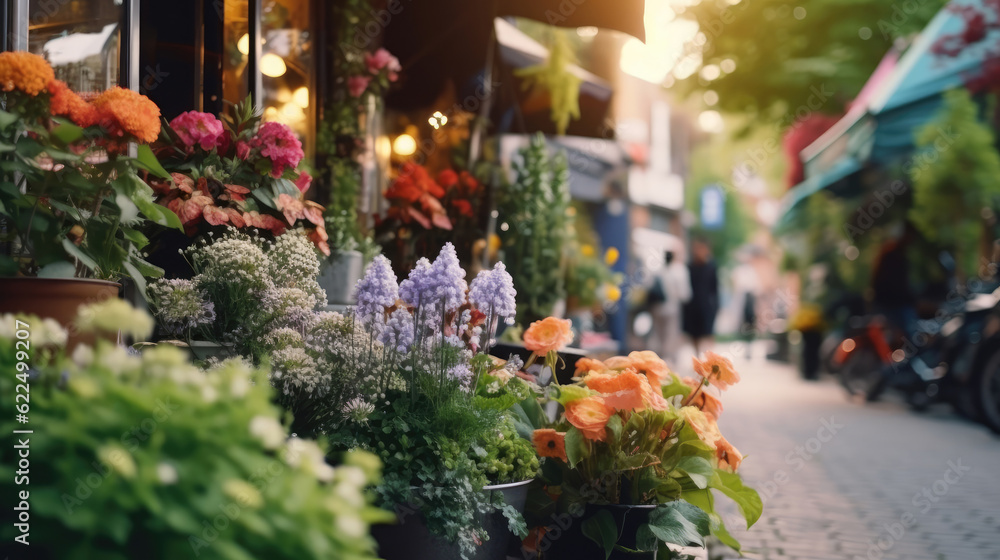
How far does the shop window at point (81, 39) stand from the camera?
3.41m

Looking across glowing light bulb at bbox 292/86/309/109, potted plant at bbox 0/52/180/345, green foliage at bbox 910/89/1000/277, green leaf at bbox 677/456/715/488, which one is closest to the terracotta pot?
potted plant at bbox 0/52/180/345

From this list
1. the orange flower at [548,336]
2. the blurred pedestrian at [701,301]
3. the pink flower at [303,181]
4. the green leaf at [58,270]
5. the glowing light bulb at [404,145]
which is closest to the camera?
the green leaf at [58,270]

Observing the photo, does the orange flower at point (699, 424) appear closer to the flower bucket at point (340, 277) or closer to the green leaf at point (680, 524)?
the green leaf at point (680, 524)

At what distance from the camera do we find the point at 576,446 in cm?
293

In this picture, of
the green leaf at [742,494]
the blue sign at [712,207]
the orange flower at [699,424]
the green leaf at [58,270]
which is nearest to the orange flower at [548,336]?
the orange flower at [699,424]

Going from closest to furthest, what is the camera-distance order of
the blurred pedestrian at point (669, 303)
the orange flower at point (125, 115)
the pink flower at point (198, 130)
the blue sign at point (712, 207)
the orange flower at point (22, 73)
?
the orange flower at point (22, 73) → the orange flower at point (125, 115) → the pink flower at point (198, 130) → the blurred pedestrian at point (669, 303) → the blue sign at point (712, 207)

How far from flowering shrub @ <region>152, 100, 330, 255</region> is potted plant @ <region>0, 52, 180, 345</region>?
0.66 metres

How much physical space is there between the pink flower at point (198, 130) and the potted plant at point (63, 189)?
2.54 feet

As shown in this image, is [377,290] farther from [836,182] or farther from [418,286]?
[836,182]

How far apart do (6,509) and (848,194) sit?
597 inches

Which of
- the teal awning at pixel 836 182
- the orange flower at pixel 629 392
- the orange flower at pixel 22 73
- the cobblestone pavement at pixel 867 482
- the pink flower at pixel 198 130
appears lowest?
the cobblestone pavement at pixel 867 482

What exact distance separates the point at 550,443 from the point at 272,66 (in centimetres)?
328

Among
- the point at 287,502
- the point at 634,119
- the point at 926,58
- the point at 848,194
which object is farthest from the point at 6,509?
the point at 634,119

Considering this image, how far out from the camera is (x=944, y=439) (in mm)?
8211
